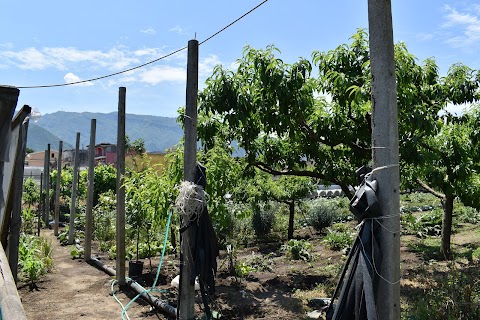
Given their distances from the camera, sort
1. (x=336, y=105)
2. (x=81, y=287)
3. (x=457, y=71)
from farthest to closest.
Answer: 1. (x=81, y=287)
2. (x=457, y=71)
3. (x=336, y=105)

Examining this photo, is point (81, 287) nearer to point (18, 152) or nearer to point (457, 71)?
point (18, 152)

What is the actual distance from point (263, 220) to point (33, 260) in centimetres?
698

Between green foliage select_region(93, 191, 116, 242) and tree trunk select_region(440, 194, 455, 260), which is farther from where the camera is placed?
green foliage select_region(93, 191, 116, 242)

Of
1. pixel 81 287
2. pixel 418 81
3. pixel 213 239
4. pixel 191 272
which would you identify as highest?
pixel 418 81

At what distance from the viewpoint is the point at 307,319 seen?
17.6 feet

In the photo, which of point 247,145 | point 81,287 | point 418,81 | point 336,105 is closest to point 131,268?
point 81,287

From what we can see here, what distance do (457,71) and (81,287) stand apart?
7417mm

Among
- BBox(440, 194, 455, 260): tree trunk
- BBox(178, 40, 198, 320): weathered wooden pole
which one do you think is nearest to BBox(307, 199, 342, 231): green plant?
BBox(440, 194, 455, 260): tree trunk

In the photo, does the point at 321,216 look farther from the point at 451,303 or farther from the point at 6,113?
the point at 6,113

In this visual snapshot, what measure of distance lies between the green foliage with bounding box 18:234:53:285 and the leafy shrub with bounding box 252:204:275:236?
5929mm

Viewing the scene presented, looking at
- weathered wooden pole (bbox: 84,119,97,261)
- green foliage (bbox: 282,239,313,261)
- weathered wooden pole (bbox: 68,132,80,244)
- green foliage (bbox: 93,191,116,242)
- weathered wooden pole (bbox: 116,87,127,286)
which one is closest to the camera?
weathered wooden pole (bbox: 116,87,127,286)

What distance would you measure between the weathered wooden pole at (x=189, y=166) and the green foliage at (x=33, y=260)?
4099mm

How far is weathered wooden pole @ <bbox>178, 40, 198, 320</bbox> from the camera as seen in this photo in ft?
16.8

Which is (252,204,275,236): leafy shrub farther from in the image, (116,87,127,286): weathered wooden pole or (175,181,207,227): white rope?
(175,181,207,227): white rope
